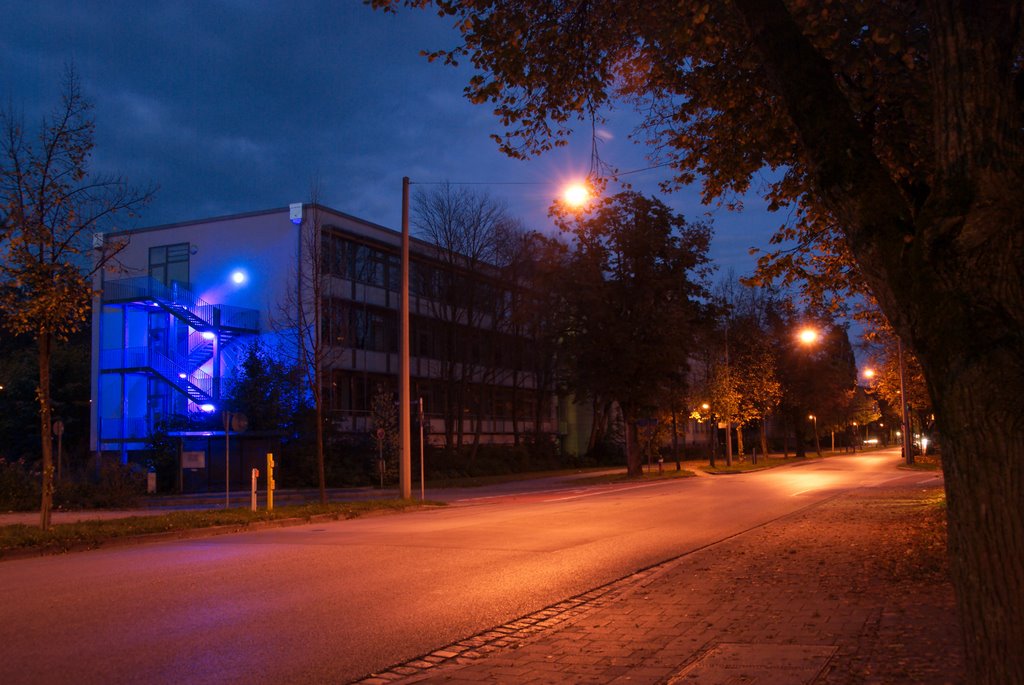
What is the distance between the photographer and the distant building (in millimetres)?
41562

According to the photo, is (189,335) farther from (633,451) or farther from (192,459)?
(633,451)

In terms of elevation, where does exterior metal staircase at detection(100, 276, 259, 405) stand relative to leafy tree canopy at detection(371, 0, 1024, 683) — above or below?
above

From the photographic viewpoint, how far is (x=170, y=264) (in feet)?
151

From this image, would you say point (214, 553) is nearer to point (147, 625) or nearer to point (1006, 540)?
point (147, 625)

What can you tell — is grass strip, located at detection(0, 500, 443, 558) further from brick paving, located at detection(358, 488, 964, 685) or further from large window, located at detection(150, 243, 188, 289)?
large window, located at detection(150, 243, 188, 289)

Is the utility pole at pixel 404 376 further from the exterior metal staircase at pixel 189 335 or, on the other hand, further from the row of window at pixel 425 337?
the exterior metal staircase at pixel 189 335

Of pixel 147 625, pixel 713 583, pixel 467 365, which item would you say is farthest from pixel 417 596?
pixel 467 365

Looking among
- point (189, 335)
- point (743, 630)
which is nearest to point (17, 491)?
point (189, 335)

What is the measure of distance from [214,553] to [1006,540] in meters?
12.2

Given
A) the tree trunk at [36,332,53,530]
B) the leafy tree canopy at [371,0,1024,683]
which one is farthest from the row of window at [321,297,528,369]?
the leafy tree canopy at [371,0,1024,683]

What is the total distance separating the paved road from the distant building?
2378 centimetres

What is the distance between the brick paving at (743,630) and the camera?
6152mm

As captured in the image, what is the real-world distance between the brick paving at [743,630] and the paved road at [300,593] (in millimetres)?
595

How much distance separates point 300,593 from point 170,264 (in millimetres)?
40066
